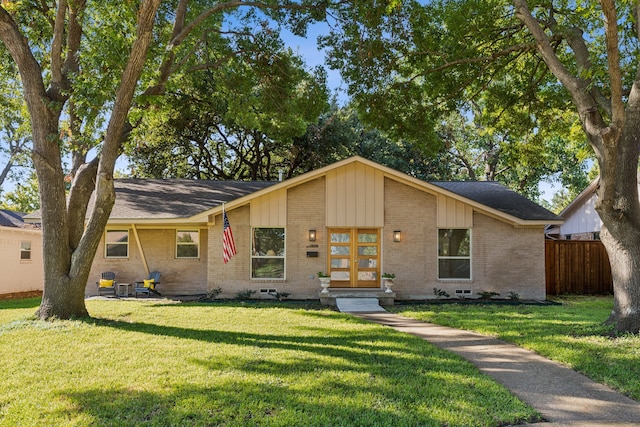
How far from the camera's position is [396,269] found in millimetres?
13555

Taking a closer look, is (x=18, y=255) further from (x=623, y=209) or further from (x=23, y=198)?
(x=23, y=198)

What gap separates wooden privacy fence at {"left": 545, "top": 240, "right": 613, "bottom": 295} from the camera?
15.6m

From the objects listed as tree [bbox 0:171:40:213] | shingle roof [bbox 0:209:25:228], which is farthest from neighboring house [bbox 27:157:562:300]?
tree [bbox 0:171:40:213]

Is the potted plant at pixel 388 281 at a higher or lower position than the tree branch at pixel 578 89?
lower

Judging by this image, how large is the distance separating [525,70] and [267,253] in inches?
389

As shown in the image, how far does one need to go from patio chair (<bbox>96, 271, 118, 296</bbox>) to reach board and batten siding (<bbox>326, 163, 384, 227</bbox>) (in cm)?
741

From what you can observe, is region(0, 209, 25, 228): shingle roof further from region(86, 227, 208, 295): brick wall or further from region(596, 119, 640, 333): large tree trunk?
region(596, 119, 640, 333): large tree trunk

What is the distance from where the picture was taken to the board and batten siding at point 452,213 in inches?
538

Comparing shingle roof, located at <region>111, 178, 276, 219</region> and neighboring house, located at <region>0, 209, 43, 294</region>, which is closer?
shingle roof, located at <region>111, 178, 276, 219</region>

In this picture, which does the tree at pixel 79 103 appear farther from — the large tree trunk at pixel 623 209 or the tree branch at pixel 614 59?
the large tree trunk at pixel 623 209

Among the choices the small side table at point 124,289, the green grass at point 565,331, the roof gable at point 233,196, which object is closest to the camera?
the green grass at point 565,331

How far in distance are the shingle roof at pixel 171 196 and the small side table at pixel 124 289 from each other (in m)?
2.30

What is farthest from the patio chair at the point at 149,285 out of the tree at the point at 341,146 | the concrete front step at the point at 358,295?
the tree at the point at 341,146

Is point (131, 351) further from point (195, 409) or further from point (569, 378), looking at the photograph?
point (569, 378)
